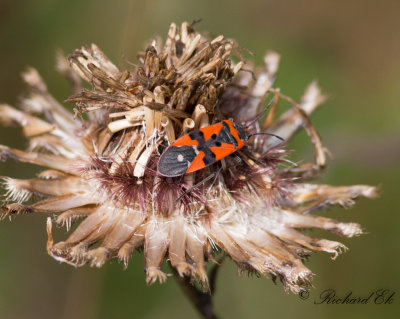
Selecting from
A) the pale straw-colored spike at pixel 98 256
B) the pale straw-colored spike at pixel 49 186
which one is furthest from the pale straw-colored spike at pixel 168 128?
the pale straw-colored spike at pixel 98 256

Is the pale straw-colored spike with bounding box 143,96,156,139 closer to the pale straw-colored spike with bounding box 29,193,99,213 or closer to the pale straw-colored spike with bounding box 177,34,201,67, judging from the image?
the pale straw-colored spike with bounding box 177,34,201,67

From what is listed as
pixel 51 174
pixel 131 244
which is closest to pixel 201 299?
pixel 131 244

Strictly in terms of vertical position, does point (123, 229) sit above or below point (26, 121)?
below

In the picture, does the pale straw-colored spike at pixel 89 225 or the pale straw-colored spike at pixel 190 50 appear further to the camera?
the pale straw-colored spike at pixel 190 50

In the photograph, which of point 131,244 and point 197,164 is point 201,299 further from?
point 197,164

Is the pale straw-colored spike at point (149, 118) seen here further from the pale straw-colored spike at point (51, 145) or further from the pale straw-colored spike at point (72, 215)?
the pale straw-colored spike at point (51, 145)

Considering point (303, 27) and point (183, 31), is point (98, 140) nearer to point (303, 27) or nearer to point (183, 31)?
point (183, 31)
